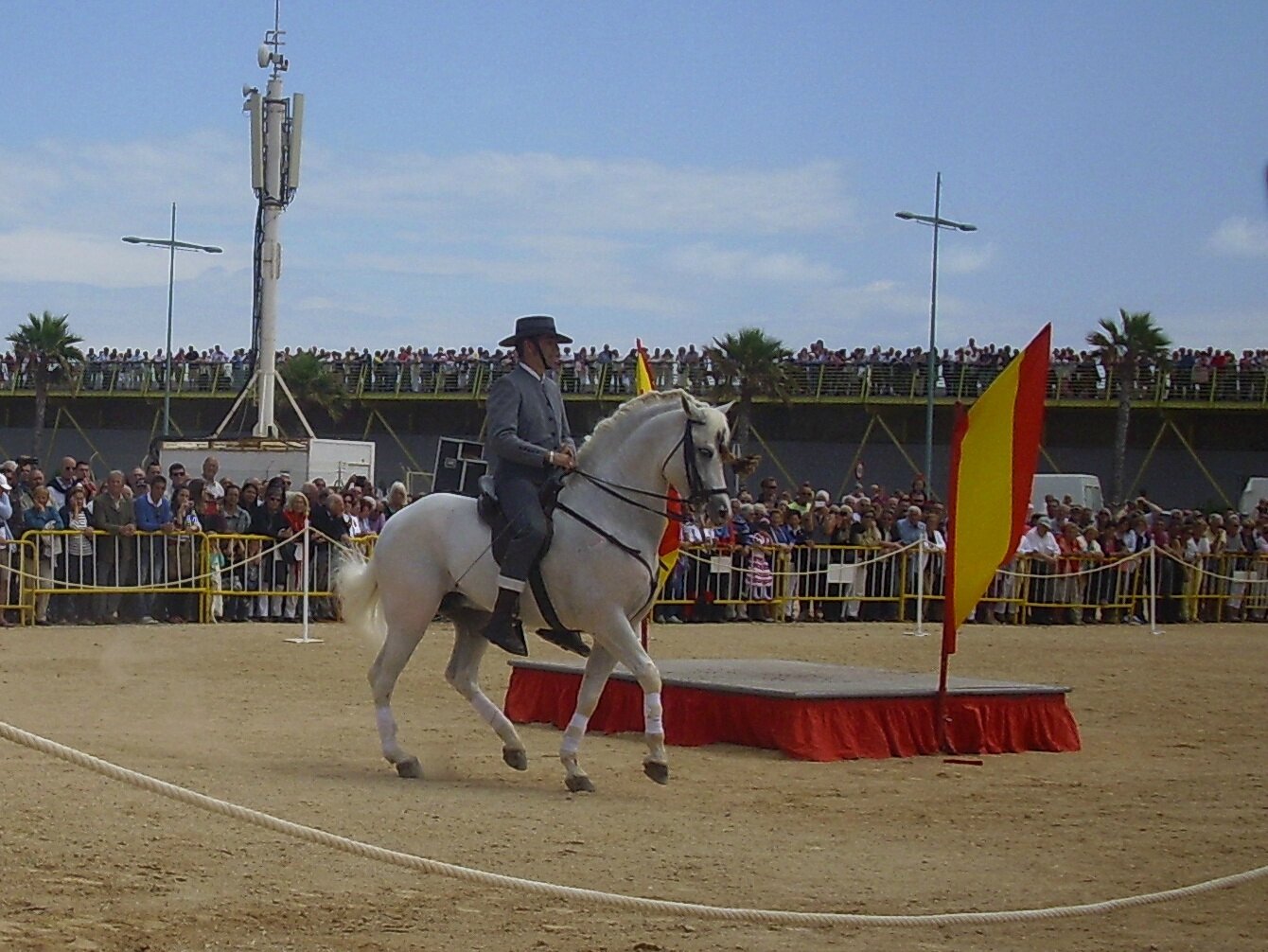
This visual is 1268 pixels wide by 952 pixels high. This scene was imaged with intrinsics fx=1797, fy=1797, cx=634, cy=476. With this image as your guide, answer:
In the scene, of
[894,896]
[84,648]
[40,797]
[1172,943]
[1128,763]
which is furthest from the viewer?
[84,648]

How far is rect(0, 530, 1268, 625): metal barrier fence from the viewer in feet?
71.4

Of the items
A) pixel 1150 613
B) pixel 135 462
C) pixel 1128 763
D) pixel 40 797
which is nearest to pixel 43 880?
pixel 40 797

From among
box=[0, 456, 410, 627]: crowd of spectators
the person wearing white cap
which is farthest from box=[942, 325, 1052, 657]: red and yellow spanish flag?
the person wearing white cap

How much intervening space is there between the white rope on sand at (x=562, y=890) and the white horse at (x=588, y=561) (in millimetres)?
3508

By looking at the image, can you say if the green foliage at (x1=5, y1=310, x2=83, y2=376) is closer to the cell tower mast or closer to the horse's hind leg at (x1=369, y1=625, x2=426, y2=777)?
the cell tower mast

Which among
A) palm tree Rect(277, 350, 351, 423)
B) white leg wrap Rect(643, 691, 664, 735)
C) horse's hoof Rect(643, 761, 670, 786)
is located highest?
palm tree Rect(277, 350, 351, 423)

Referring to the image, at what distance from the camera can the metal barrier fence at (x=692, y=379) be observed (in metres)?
49.9

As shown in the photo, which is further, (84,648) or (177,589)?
(177,589)

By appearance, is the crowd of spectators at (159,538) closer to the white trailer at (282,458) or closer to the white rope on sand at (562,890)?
the white trailer at (282,458)

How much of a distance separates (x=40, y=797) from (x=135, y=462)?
6023 centimetres

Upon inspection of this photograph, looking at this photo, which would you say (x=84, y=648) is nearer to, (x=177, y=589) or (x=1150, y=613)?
(x=177, y=589)

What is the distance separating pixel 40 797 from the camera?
931 cm

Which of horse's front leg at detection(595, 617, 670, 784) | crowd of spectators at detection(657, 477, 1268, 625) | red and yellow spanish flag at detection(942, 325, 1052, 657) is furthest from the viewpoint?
crowd of spectators at detection(657, 477, 1268, 625)

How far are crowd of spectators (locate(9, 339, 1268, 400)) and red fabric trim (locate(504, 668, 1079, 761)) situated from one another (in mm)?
27416
